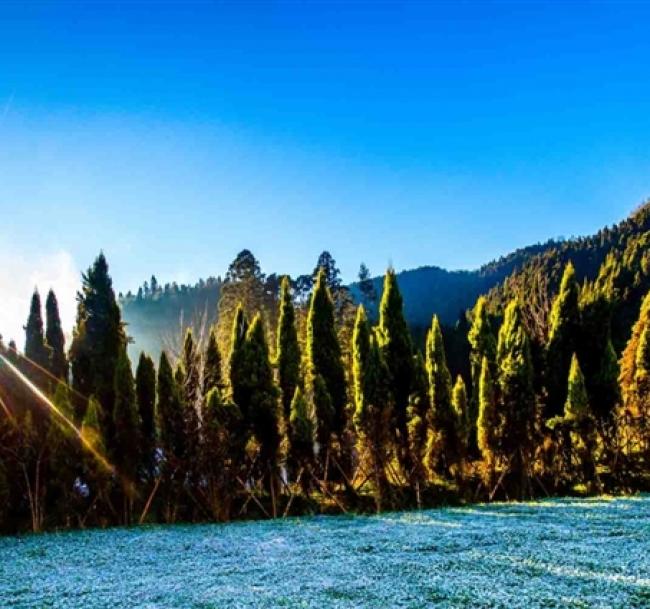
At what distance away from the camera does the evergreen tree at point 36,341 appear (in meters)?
29.2

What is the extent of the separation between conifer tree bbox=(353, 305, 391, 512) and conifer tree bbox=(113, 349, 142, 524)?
7.89m

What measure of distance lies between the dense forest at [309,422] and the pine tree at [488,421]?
0.19 feet

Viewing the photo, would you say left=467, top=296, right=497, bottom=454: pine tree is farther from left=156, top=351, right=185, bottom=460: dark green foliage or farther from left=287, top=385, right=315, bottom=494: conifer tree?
→ left=156, top=351, right=185, bottom=460: dark green foliage

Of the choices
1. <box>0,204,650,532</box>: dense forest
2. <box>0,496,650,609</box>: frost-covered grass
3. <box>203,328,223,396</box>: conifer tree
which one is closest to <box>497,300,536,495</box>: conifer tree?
<box>0,204,650,532</box>: dense forest

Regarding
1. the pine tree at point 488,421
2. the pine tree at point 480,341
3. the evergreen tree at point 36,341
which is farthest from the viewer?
the evergreen tree at point 36,341

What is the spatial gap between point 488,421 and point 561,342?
4.98 metres

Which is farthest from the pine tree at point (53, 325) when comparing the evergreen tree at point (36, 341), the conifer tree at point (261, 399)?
the conifer tree at point (261, 399)

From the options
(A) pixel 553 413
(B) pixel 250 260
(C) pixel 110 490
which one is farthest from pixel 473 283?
(C) pixel 110 490

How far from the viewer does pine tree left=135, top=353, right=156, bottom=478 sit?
2044 centimetres

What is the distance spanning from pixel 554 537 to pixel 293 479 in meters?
11.1

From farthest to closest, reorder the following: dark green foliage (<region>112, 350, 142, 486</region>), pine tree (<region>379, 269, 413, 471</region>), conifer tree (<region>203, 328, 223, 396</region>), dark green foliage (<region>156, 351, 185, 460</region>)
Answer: conifer tree (<region>203, 328, 223, 396</region>)
pine tree (<region>379, 269, 413, 471</region>)
dark green foliage (<region>156, 351, 185, 460</region>)
dark green foliage (<region>112, 350, 142, 486</region>)

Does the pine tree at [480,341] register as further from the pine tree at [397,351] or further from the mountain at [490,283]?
the mountain at [490,283]

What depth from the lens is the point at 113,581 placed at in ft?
35.1

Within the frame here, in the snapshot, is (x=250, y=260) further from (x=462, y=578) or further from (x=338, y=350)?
(x=462, y=578)
